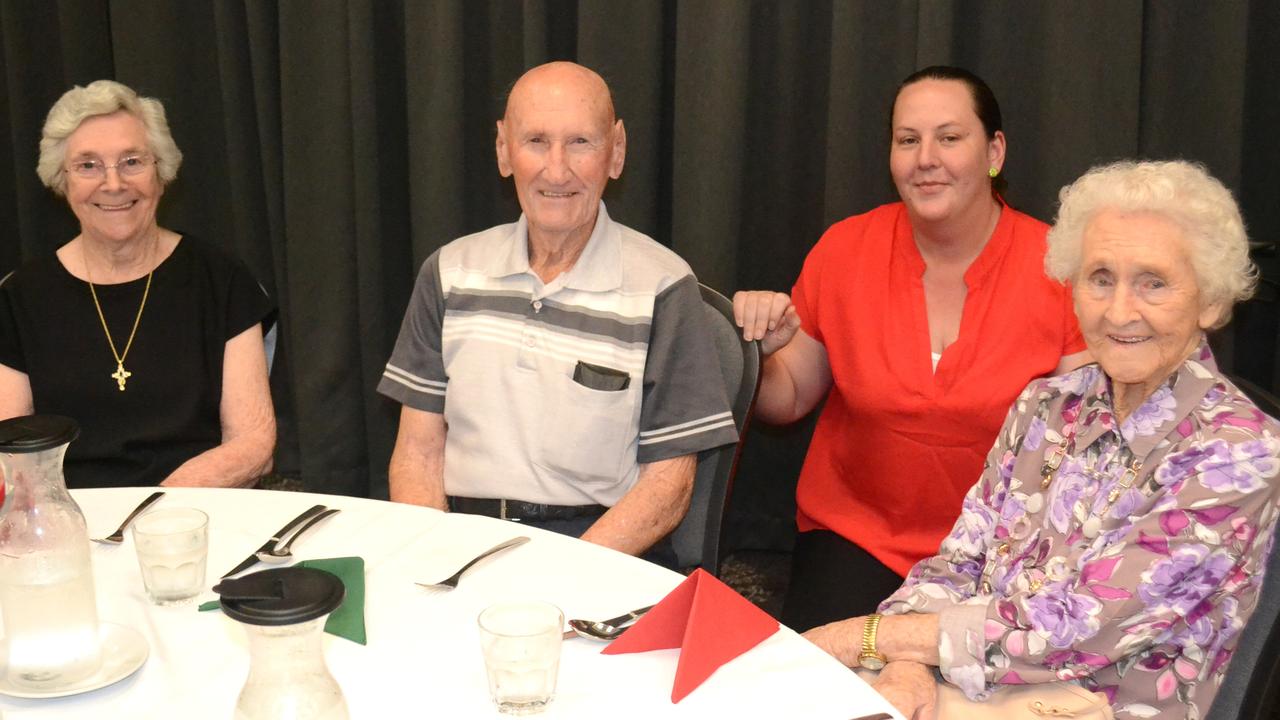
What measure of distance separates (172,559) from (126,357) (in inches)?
48.2

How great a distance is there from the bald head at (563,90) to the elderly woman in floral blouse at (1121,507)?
884 millimetres

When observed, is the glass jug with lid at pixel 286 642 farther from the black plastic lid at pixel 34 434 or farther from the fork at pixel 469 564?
A: the fork at pixel 469 564

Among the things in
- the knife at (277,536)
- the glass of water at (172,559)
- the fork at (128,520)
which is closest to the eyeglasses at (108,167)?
the fork at (128,520)

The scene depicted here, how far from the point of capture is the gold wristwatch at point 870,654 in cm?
173

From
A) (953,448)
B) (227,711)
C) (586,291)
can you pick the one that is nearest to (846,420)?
(953,448)

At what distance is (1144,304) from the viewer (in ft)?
5.65

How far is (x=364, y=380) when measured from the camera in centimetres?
379

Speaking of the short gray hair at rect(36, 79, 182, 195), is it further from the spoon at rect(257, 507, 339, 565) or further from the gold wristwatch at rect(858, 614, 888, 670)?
the gold wristwatch at rect(858, 614, 888, 670)

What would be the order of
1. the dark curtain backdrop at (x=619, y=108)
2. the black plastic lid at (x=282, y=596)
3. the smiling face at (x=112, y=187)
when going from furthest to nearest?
the dark curtain backdrop at (x=619, y=108) → the smiling face at (x=112, y=187) → the black plastic lid at (x=282, y=596)

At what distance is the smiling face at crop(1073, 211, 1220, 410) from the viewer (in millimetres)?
1709

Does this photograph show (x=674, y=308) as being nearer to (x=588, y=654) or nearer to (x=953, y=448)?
(x=953, y=448)

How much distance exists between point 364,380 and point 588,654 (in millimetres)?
2595

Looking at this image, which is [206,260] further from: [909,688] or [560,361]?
[909,688]

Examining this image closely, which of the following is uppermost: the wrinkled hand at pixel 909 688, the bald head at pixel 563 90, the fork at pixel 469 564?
the bald head at pixel 563 90
